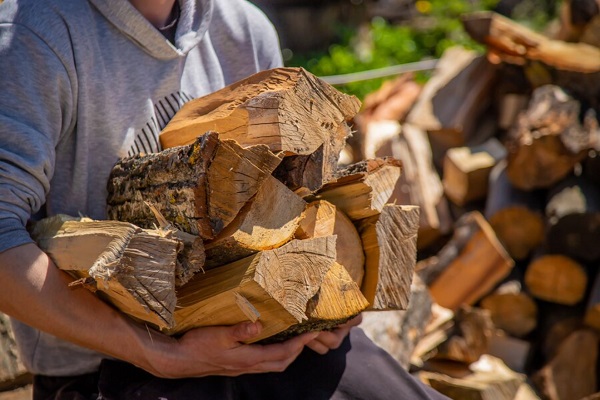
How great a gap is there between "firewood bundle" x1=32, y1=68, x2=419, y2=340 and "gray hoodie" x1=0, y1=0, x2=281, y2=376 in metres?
0.07

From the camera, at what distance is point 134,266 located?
1.32m

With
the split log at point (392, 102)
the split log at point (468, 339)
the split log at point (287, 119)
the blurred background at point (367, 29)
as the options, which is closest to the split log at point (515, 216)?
the split log at point (468, 339)

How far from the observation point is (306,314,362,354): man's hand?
171 centimetres

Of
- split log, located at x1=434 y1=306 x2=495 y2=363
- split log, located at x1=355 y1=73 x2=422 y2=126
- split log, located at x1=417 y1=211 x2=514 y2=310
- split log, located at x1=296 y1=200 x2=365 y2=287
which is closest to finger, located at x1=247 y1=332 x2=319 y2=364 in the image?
split log, located at x1=296 y1=200 x2=365 y2=287

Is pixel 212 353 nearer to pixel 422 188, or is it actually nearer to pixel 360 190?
pixel 360 190

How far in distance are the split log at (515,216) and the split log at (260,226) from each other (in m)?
1.99

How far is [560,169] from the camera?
10.5 feet

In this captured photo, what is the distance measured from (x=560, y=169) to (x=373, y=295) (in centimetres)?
181

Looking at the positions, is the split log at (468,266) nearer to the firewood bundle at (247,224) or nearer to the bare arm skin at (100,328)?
the firewood bundle at (247,224)

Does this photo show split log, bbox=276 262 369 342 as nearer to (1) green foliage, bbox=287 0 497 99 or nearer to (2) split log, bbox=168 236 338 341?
(2) split log, bbox=168 236 338 341

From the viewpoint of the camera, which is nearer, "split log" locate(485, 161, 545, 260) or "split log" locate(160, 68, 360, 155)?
"split log" locate(160, 68, 360, 155)

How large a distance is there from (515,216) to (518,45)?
92 cm

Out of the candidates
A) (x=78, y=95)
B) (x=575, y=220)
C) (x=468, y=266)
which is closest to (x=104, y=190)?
(x=78, y=95)

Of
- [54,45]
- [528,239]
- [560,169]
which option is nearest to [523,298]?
[528,239]
